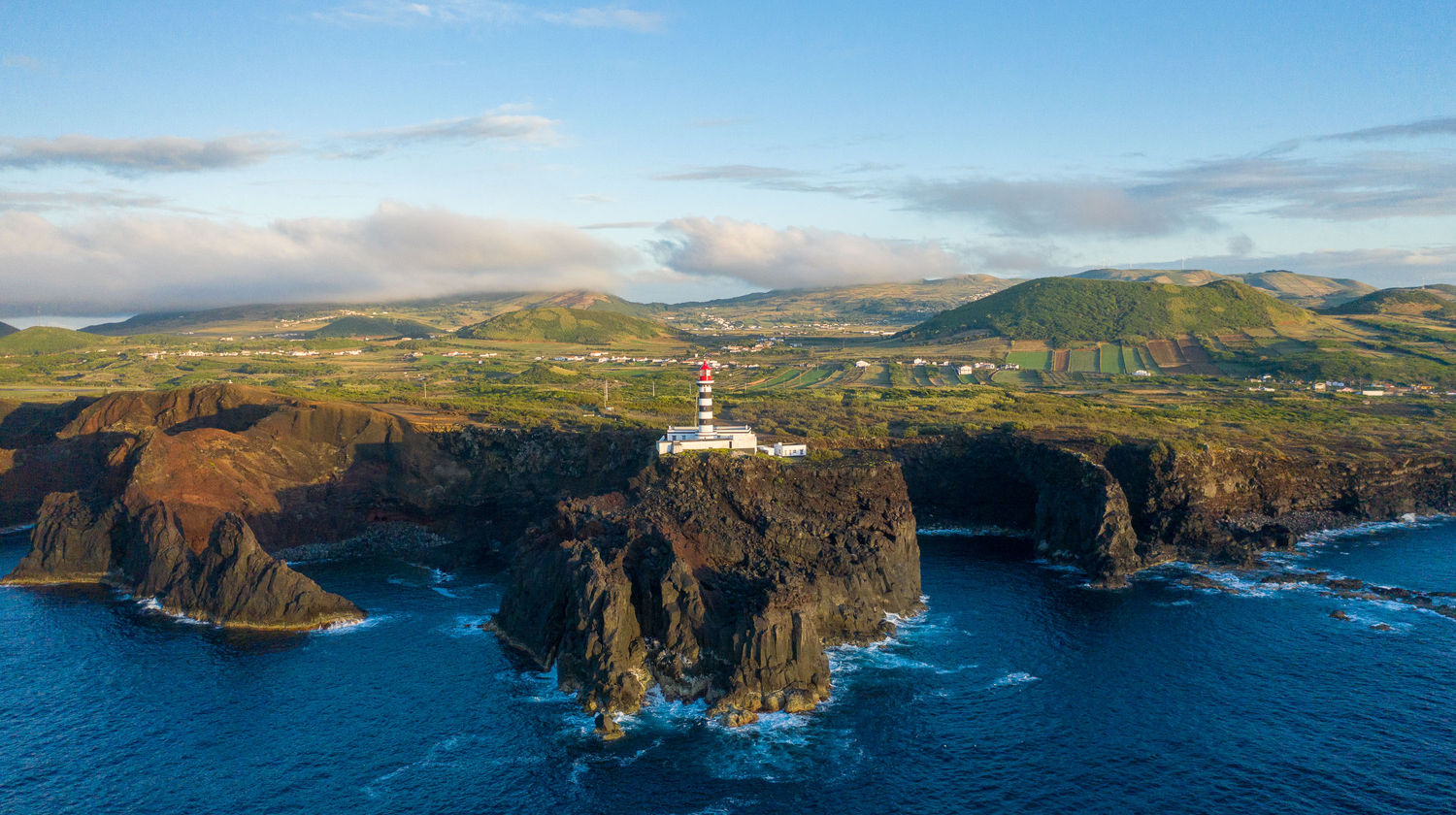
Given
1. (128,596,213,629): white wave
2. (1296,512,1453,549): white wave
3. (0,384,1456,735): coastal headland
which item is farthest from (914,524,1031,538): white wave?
(128,596,213,629): white wave

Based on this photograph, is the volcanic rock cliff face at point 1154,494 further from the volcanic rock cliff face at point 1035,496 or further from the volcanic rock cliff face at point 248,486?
the volcanic rock cliff face at point 248,486

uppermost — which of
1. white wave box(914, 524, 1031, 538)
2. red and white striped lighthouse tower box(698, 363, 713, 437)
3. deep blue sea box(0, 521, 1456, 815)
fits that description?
red and white striped lighthouse tower box(698, 363, 713, 437)

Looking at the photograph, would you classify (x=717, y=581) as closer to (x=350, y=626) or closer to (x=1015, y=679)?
(x=1015, y=679)

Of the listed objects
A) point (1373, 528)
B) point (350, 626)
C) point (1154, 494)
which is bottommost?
point (350, 626)

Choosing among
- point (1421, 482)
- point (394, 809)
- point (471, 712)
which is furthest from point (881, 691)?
point (1421, 482)

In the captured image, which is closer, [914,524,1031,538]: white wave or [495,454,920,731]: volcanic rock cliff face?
[495,454,920,731]: volcanic rock cliff face

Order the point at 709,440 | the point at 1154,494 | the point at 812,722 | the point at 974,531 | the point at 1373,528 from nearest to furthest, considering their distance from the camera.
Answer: the point at 812,722 < the point at 709,440 < the point at 1154,494 < the point at 1373,528 < the point at 974,531

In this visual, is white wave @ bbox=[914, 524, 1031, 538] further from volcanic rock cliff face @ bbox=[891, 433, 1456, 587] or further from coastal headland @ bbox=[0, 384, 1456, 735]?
coastal headland @ bbox=[0, 384, 1456, 735]

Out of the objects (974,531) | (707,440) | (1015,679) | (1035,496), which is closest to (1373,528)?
(1035,496)
